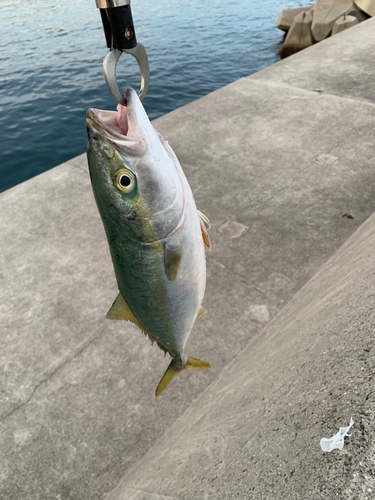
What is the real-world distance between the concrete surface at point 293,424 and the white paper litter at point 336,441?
0.05 ft

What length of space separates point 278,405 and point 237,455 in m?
0.26

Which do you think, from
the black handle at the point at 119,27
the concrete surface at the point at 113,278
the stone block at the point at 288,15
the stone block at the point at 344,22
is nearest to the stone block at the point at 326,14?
the stone block at the point at 344,22

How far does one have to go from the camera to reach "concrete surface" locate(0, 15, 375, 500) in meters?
2.39

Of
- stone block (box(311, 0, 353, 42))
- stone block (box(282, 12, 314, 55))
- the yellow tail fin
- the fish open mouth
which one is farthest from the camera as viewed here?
stone block (box(282, 12, 314, 55))

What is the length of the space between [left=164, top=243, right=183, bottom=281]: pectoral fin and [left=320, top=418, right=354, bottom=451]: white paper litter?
33.8 inches

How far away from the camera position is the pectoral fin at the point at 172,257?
1.54 metres

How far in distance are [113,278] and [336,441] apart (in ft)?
8.80

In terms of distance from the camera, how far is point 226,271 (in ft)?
11.1

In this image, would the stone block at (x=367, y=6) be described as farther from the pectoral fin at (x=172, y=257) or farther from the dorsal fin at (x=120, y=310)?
the dorsal fin at (x=120, y=310)

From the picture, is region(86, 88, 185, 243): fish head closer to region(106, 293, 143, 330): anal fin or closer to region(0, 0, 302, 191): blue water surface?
region(106, 293, 143, 330): anal fin

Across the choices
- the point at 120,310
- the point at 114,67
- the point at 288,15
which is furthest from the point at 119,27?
the point at 288,15

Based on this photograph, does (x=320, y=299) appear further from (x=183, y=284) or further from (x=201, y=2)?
(x=201, y=2)

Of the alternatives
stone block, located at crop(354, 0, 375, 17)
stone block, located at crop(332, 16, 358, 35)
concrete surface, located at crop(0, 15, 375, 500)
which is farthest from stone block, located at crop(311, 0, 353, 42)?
concrete surface, located at crop(0, 15, 375, 500)

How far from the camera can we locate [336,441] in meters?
1.12
